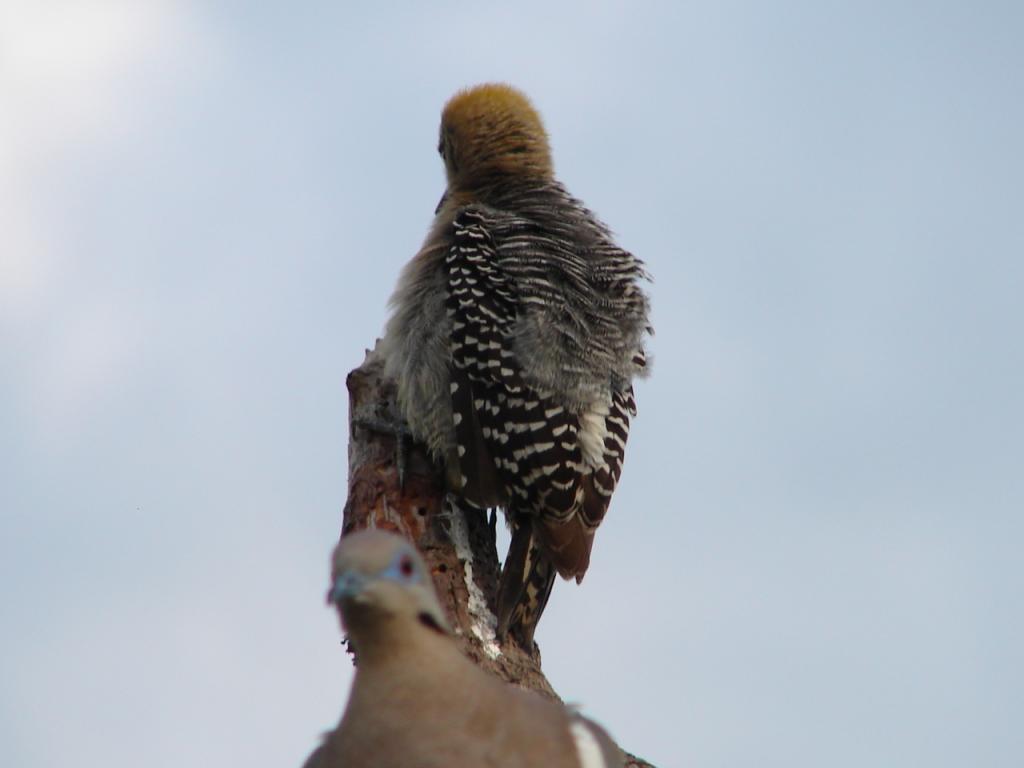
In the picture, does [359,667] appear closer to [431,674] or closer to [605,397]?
[431,674]

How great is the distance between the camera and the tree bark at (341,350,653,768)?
669cm

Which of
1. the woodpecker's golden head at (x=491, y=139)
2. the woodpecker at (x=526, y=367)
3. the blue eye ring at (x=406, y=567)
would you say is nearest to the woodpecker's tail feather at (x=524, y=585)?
the woodpecker at (x=526, y=367)

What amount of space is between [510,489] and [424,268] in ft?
5.03

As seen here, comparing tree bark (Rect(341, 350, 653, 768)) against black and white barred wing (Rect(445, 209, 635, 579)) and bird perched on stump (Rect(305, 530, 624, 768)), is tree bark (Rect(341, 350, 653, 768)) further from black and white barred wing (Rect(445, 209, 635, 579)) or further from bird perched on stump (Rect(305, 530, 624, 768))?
bird perched on stump (Rect(305, 530, 624, 768))

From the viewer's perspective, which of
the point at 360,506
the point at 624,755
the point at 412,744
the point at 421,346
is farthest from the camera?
the point at 421,346

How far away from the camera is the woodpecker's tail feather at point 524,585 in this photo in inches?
273

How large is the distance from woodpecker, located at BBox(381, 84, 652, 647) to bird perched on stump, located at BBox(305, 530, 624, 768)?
109 inches

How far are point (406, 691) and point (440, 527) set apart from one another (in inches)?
128

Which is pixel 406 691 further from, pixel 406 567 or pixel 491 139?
pixel 491 139

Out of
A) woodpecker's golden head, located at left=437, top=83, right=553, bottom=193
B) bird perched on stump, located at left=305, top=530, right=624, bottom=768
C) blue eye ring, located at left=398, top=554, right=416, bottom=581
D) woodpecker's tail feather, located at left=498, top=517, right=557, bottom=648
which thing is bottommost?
bird perched on stump, located at left=305, top=530, right=624, bottom=768

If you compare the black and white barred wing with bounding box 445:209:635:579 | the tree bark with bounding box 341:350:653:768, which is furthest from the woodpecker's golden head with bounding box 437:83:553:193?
the tree bark with bounding box 341:350:653:768

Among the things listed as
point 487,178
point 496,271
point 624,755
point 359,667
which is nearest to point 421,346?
point 496,271

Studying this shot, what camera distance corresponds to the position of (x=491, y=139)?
9234 mm

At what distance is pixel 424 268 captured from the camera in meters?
8.20
